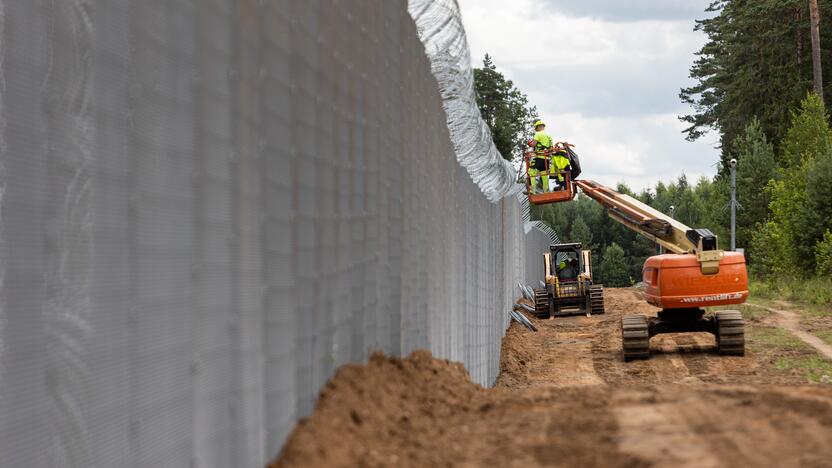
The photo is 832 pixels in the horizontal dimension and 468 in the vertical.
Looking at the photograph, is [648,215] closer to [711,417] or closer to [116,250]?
[711,417]

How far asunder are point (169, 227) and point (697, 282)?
14.6 m

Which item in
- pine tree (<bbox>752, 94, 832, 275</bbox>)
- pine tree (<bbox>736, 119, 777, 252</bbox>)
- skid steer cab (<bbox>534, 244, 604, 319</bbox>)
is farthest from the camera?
pine tree (<bbox>736, 119, 777, 252</bbox>)

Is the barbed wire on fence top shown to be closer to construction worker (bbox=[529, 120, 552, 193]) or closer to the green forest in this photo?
construction worker (bbox=[529, 120, 552, 193])

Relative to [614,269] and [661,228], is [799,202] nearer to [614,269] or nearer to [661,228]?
[661,228]

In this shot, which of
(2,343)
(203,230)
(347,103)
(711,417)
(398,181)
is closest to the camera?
(2,343)

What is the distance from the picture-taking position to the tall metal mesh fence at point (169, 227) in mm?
2801

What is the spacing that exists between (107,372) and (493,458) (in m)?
2.48

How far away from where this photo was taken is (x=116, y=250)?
9.48 feet

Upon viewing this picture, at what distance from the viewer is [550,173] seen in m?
21.0

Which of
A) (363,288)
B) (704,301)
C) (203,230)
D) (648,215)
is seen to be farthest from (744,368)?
(203,230)

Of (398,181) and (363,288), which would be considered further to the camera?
(398,181)

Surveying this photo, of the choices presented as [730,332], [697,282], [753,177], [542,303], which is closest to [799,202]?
[753,177]

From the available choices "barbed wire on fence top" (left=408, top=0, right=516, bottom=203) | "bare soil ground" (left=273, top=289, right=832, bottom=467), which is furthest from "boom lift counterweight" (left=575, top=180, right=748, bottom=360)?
"bare soil ground" (left=273, top=289, right=832, bottom=467)

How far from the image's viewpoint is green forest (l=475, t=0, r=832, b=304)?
37.1 meters
